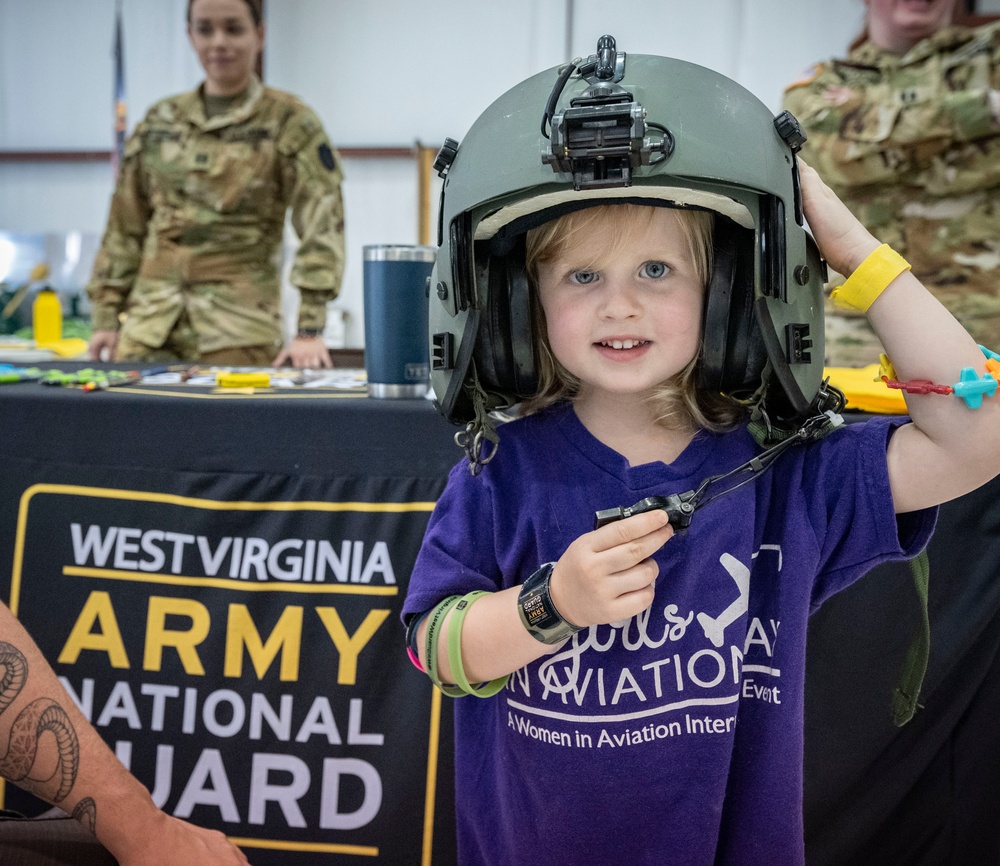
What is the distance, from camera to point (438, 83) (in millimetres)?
5379

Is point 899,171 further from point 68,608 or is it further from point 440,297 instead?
point 68,608

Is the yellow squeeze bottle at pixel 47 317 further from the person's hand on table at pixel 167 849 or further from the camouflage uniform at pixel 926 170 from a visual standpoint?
the person's hand on table at pixel 167 849

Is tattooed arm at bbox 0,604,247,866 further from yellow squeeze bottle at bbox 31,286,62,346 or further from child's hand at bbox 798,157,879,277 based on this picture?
yellow squeeze bottle at bbox 31,286,62,346

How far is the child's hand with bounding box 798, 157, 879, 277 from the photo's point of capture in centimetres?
83

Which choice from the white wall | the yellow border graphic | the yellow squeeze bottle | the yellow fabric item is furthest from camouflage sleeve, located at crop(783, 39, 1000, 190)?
the yellow squeeze bottle

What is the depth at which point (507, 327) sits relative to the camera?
93cm

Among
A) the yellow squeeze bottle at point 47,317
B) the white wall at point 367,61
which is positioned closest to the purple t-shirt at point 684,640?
the yellow squeeze bottle at point 47,317

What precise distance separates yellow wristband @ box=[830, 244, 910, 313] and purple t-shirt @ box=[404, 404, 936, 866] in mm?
141

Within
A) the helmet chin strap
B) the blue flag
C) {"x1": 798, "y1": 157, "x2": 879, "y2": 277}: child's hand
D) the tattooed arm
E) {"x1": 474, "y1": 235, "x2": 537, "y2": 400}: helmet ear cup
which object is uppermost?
the blue flag

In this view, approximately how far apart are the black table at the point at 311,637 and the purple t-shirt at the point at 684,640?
1.62 feet

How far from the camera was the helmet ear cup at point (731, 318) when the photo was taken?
84 centimetres

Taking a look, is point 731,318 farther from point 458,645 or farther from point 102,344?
point 102,344

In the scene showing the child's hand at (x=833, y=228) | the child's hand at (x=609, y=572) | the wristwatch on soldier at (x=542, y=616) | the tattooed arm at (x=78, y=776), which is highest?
the child's hand at (x=833, y=228)

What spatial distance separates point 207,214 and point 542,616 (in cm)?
245
